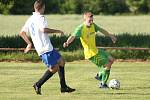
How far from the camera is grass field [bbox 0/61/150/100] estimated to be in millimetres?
12500

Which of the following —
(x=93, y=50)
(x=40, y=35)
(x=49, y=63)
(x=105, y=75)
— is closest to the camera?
(x=40, y=35)

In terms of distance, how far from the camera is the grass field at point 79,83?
1250 centimetres

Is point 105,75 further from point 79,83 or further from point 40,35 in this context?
point 40,35

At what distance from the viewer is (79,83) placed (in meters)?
15.4

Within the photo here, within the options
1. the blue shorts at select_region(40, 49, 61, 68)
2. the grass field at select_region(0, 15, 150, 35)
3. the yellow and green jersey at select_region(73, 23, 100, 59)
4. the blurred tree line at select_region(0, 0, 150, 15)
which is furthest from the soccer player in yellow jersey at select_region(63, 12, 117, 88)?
the blurred tree line at select_region(0, 0, 150, 15)

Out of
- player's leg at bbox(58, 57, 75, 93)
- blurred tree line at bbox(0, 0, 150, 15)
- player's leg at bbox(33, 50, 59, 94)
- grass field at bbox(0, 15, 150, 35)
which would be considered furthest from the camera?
blurred tree line at bbox(0, 0, 150, 15)

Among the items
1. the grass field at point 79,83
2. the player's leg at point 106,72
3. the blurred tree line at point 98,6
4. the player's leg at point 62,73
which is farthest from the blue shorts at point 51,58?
the blurred tree line at point 98,6

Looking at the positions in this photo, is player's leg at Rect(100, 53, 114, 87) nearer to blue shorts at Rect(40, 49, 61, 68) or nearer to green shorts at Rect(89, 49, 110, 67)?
green shorts at Rect(89, 49, 110, 67)

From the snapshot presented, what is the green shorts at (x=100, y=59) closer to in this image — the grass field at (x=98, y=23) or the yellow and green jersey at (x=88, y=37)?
the yellow and green jersey at (x=88, y=37)

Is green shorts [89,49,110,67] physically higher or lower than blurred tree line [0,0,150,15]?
higher

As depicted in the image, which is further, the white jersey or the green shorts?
the green shorts

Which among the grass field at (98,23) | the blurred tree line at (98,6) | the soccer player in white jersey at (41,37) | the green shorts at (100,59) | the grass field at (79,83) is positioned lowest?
the blurred tree line at (98,6)

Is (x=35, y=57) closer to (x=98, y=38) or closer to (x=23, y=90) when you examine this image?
(x=98, y=38)

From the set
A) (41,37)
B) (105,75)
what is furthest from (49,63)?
(105,75)
